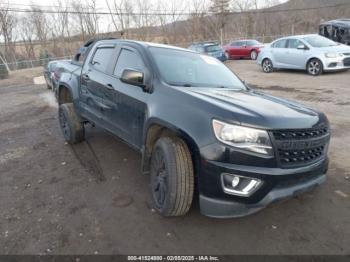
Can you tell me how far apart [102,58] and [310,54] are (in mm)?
9850

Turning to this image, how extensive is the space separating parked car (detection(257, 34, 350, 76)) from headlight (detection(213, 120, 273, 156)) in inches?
413

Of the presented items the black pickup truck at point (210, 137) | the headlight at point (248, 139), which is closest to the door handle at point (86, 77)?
the black pickup truck at point (210, 137)

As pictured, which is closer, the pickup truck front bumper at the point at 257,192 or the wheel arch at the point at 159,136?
the pickup truck front bumper at the point at 257,192

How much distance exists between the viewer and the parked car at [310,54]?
11.3m

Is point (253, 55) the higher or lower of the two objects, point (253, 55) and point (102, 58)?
the lower

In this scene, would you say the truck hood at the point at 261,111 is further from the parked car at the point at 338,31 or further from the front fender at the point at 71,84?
the parked car at the point at 338,31

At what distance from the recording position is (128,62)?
3822 millimetres

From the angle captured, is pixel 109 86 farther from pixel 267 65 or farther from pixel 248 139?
pixel 267 65

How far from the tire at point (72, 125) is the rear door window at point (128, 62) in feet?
5.30

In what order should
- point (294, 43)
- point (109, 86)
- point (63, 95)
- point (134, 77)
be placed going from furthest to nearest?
point (294, 43) < point (63, 95) < point (109, 86) < point (134, 77)

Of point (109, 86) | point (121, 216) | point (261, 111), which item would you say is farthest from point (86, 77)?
point (261, 111)

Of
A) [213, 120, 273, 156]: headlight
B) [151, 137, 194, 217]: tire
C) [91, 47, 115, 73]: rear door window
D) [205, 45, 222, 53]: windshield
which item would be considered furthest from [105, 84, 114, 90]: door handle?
[205, 45, 222, 53]: windshield

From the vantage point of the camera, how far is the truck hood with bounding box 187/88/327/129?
2.48 m

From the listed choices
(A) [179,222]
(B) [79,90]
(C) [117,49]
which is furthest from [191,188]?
(B) [79,90]
